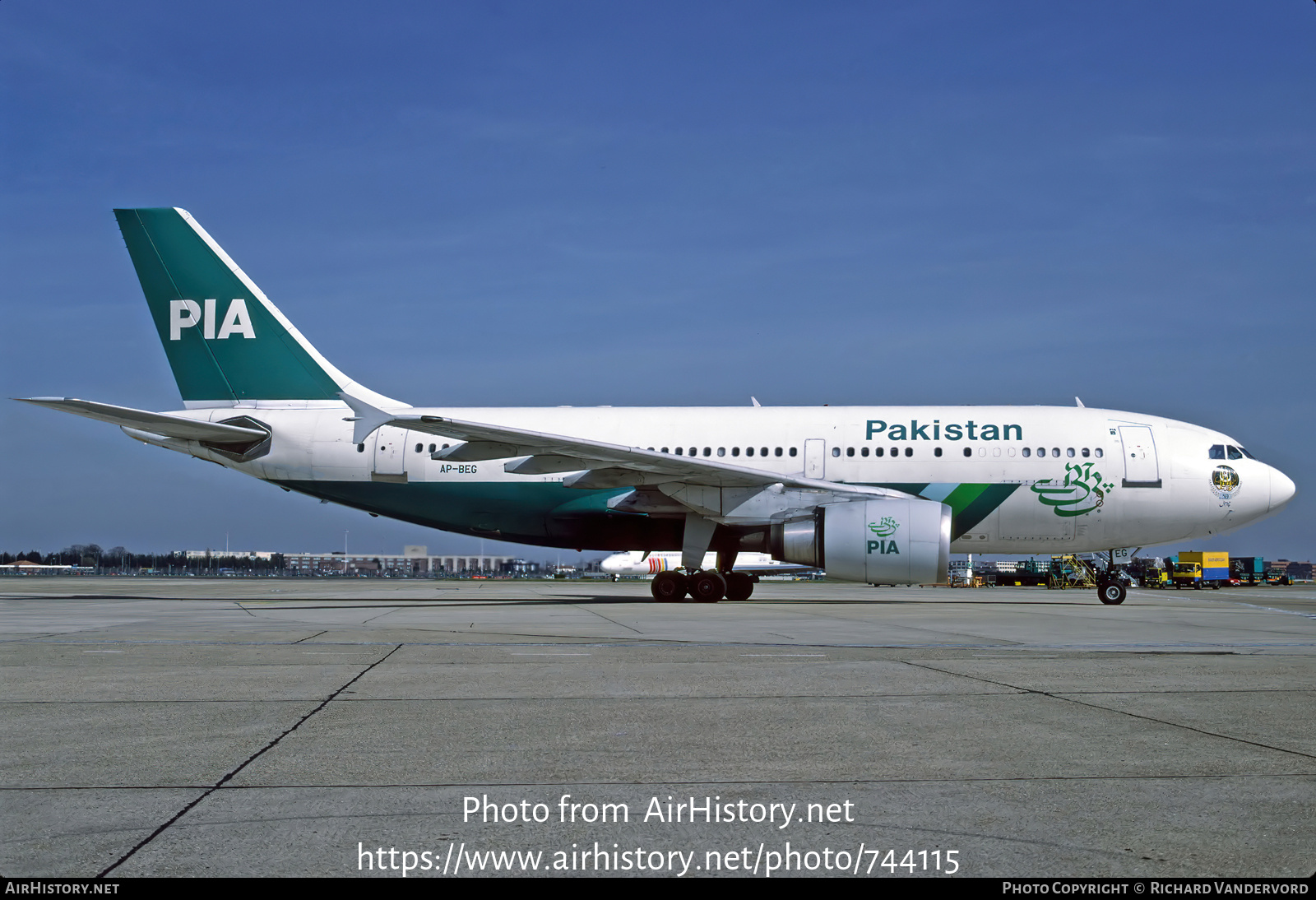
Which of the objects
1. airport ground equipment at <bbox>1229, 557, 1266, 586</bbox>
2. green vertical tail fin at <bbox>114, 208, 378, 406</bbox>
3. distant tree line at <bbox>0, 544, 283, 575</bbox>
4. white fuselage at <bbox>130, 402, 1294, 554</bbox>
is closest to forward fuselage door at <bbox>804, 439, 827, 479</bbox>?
white fuselage at <bbox>130, 402, 1294, 554</bbox>

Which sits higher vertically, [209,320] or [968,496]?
[209,320]

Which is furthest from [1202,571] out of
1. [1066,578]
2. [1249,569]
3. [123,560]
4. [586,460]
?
[123,560]

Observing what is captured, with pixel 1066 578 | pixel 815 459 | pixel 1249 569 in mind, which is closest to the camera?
pixel 815 459

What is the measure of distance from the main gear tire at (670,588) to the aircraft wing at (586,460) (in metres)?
2.40

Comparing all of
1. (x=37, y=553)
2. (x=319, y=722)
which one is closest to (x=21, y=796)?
(x=319, y=722)

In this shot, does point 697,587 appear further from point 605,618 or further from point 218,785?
point 218,785

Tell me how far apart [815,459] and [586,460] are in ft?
15.3

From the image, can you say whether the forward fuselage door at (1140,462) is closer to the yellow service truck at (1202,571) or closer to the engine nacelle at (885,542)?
the engine nacelle at (885,542)

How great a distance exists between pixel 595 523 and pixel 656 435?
7.10 ft

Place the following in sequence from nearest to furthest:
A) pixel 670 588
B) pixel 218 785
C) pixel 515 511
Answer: pixel 218 785, pixel 670 588, pixel 515 511

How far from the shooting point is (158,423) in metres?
19.6

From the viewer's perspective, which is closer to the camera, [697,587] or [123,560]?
[697,587]

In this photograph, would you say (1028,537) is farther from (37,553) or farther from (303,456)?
(37,553)
